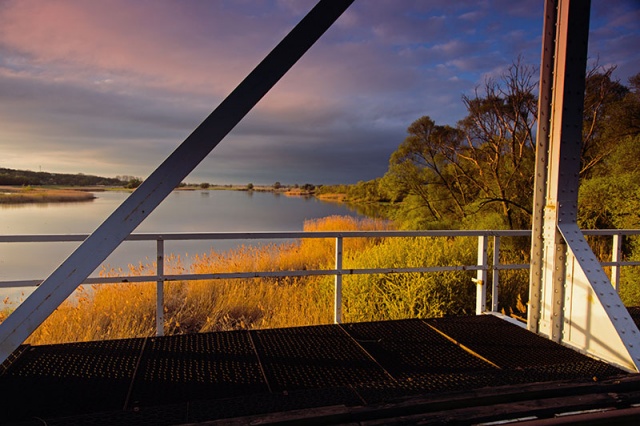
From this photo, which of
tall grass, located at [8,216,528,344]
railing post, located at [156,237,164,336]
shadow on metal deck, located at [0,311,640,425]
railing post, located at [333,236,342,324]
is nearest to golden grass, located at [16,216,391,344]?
tall grass, located at [8,216,528,344]

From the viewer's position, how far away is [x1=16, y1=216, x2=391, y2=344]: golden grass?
665 cm

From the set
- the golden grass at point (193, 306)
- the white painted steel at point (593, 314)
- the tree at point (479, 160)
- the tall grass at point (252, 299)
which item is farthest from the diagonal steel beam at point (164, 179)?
the tree at point (479, 160)

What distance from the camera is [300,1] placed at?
16.2 ft

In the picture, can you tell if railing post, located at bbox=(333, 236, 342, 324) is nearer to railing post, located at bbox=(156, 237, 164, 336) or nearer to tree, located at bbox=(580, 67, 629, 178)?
railing post, located at bbox=(156, 237, 164, 336)

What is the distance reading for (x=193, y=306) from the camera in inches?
327

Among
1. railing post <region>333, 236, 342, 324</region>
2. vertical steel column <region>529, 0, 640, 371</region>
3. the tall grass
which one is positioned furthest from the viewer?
the tall grass

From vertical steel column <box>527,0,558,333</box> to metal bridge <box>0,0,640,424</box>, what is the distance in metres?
0.01

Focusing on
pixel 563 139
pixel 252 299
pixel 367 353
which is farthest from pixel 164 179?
pixel 252 299

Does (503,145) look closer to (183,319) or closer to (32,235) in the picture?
(183,319)

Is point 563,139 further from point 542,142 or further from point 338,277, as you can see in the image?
point 338,277

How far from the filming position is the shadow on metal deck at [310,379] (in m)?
2.43

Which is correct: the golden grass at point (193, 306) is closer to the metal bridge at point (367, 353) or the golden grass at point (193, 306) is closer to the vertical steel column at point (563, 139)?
the metal bridge at point (367, 353)

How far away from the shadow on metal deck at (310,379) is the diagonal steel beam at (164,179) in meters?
0.60

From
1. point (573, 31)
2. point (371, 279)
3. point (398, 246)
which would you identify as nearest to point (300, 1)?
point (573, 31)
